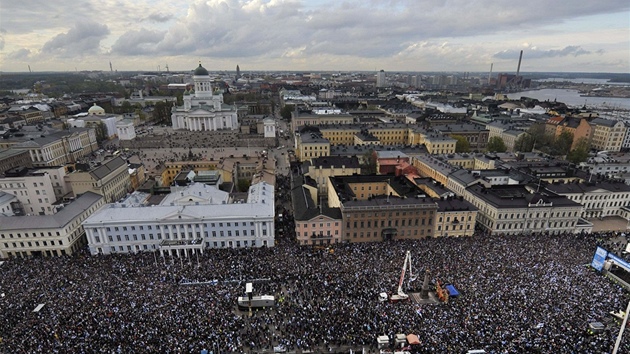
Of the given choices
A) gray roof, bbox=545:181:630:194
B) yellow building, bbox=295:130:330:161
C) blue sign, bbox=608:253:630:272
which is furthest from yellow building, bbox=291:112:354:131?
blue sign, bbox=608:253:630:272

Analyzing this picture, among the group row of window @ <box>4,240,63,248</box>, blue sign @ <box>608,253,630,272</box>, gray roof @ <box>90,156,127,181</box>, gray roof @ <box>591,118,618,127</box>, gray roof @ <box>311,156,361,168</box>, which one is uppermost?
gray roof @ <box>591,118,618,127</box>

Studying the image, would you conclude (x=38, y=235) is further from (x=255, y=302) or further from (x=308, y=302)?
(x=308, y=302)

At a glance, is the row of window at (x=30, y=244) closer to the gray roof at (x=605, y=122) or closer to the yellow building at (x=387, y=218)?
the yellow building at (x=387, y=218)

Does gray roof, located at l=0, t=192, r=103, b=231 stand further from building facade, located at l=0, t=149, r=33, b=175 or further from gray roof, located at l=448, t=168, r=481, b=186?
gray roof, located at l=448, t=168, r=481, b=186

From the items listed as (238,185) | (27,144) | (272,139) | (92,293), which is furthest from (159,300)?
(272,139)

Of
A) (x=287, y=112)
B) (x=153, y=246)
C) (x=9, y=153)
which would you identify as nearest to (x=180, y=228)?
(x=153, y=246)

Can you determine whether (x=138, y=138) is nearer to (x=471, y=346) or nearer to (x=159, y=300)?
(x=159, y=300)

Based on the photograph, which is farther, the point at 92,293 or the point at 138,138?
the point at 138,138
